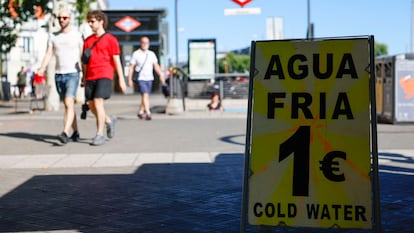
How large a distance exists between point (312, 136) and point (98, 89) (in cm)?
645

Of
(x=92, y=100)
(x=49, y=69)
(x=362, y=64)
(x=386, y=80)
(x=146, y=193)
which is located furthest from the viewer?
(x=49, y=69)

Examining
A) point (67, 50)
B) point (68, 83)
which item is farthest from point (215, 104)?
point (68, 83)

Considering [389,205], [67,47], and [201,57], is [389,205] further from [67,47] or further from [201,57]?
[201,57]

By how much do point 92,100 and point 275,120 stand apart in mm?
6477

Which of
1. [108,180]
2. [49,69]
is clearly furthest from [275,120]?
[49,69]

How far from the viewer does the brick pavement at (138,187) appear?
514cm

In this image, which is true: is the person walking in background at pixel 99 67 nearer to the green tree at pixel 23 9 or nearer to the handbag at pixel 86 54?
the handbag at pixel 86 54

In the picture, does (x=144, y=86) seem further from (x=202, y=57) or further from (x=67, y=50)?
(x=202, y=57)

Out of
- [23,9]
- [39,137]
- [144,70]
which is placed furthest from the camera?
[23,9]

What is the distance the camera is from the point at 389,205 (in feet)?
18.5

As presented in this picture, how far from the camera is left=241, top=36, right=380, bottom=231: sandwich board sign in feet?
13.7

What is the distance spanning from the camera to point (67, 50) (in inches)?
416

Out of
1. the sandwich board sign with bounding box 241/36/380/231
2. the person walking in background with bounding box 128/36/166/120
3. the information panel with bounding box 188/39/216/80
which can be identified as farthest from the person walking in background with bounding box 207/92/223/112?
the sandwich board sign with bounding box 241/36/380/231

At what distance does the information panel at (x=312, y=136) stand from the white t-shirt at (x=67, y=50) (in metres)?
6.65
